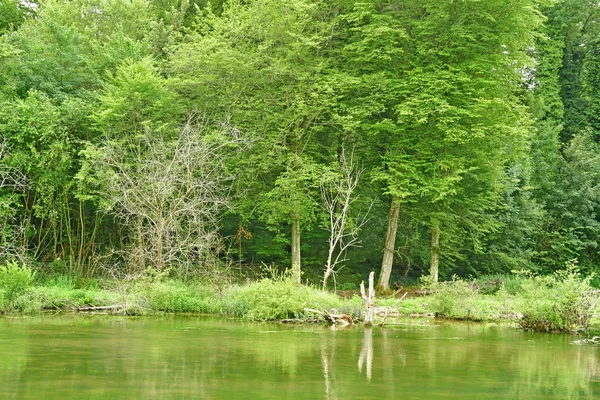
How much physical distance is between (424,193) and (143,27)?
54.6ft

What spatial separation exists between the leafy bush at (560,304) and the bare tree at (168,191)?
9.82m

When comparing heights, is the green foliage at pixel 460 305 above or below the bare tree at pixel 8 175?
below

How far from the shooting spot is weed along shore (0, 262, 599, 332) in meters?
19.0

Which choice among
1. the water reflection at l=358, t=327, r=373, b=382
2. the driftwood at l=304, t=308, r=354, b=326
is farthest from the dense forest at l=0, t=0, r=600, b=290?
the water reflection at l=358, t=327, r=373, b=382

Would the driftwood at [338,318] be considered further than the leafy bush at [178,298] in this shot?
No

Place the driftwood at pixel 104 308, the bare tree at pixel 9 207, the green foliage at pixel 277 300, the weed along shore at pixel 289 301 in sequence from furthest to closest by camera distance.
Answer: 1. the bare tree at pixel 9 207
2. the driftwood at pixel 104 308
3. the green foliage at pixel 277 300
4. the weed along shore at pixel 289 301

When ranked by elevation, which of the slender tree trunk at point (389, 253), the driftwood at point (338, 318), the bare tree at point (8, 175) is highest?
the bare tree at point (8, 175)

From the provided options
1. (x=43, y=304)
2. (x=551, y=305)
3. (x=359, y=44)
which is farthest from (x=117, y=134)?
(x=551, y=305)

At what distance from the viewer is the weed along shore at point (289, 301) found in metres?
19.0

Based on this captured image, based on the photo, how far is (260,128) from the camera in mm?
27203

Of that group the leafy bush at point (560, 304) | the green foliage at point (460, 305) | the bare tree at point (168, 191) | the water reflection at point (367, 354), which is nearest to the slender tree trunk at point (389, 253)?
the green foliage at point (460, 305)

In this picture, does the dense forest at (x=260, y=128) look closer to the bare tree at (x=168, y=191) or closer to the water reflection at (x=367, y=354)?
the bare tree at (x=168, y=191)

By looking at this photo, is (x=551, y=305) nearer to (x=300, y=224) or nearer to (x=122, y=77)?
(x=300, y=224)

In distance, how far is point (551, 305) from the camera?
62.2 feet
